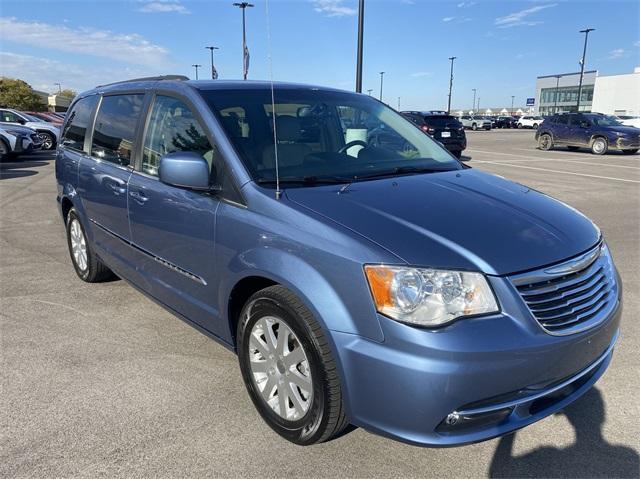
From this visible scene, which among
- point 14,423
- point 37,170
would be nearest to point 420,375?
point 14,423

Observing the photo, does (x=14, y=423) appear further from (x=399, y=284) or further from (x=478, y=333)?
(x=478, y=333)

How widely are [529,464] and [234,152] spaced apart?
→ 218cm

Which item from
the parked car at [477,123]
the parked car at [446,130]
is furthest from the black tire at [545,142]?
the parked car at [477,123]

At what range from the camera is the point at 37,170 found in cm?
1479

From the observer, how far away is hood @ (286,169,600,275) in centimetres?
221

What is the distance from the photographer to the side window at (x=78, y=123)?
15.7 ft

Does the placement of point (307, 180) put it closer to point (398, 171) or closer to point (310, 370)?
point (398, 171)

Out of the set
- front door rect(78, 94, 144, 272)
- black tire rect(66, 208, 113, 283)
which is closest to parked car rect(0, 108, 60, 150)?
black tire rect(66, 208, 113, 283)

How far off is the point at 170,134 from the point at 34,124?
20.6 m

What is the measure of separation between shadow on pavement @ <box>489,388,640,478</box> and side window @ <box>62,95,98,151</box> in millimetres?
4265

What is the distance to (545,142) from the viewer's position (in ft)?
75.6

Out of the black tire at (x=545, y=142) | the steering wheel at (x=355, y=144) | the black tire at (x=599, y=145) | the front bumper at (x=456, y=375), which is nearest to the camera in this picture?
the front bumper at (x=456, y=375)

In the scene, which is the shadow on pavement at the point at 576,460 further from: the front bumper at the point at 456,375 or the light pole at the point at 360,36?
the light pole at the point at 360,36

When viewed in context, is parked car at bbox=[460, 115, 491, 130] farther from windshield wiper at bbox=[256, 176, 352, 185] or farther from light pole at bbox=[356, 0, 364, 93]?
windshield wiper at bbox=[256, 176, 352, 185]
